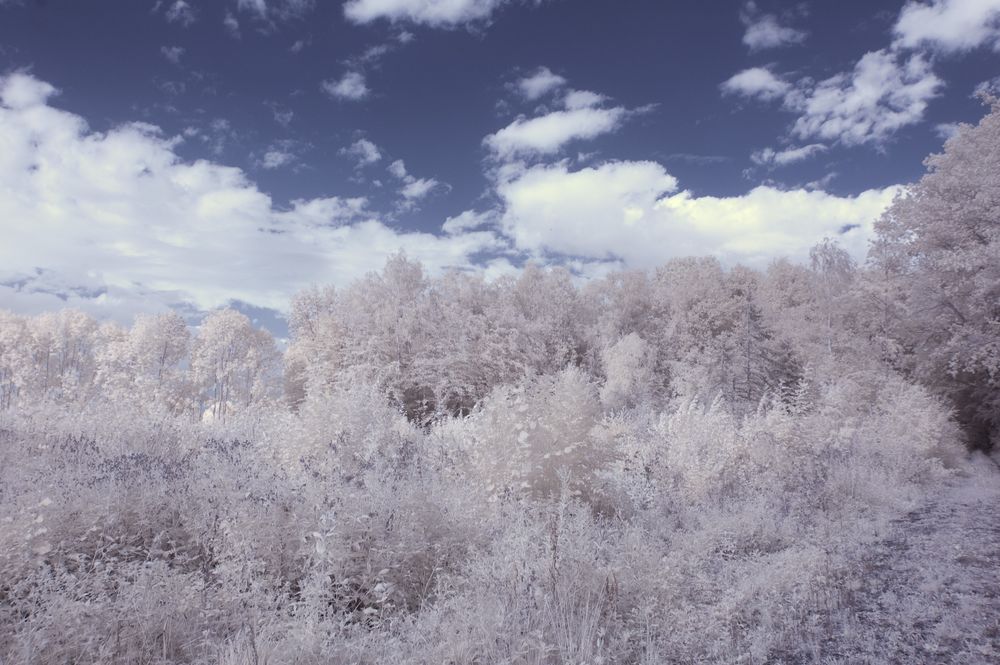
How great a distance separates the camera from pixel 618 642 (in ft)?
13.1

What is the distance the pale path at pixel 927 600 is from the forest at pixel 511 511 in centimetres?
4

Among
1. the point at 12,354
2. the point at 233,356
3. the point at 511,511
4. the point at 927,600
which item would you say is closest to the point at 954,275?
the point at 927,600

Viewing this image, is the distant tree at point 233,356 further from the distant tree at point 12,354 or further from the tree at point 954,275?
the tree at point 954,275

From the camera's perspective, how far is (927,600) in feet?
15.4

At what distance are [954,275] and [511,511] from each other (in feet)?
62.0

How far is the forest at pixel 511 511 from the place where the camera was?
387 centimetres

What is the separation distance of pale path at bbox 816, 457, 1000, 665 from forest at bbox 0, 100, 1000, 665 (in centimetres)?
4

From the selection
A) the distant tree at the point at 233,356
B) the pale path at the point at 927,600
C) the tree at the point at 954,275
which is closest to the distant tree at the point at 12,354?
the distant tree at the point at 233,356

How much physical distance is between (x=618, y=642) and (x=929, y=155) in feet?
73.7

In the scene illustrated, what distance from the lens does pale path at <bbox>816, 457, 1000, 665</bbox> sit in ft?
12.6

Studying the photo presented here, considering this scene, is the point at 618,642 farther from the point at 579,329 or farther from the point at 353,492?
the point at 579,329

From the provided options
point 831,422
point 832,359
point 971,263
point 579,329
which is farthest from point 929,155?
point 579,329

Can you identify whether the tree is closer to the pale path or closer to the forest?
the forest

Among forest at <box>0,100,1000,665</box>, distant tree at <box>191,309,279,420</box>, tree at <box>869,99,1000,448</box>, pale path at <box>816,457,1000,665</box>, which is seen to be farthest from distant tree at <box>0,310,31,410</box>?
tree at <box>869,99,1000,448</box>
